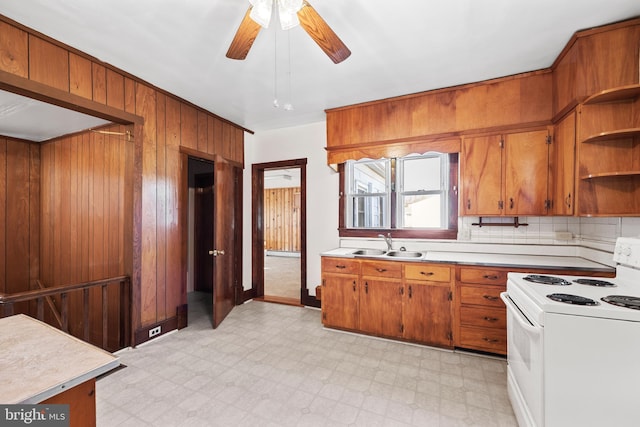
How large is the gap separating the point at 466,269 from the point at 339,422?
5.56 feet

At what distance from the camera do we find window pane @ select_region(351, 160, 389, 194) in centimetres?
373

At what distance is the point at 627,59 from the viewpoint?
1.92 metres

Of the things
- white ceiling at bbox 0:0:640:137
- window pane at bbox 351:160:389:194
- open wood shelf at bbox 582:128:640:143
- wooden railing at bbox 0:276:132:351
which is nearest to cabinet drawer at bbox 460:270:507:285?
open wood shelf at bbox 582:128:640:143

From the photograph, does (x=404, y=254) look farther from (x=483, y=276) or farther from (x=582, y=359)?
(x=582, y=359)

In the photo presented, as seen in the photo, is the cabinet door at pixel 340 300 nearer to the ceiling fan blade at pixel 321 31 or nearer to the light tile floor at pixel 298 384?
the light tile floor at pixel 298 384

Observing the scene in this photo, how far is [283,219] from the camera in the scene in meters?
9.62

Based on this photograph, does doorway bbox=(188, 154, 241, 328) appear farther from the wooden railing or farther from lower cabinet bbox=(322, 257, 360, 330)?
lower cabinet bbox=(322, 257, 360, 330)

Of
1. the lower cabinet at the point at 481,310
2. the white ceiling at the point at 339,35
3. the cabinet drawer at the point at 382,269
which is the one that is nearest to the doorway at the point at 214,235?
the white ceiling at the point at 339,35

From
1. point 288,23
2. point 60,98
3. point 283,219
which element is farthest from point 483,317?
point 283,219

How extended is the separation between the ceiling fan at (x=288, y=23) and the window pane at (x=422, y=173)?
1.97m

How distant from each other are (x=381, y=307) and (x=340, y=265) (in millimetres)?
619

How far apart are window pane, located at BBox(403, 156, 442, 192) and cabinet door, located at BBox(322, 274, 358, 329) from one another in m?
1.41

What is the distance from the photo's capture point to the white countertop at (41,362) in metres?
0.74

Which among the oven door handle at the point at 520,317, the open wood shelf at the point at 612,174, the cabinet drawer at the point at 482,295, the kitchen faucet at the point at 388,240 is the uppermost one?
the open wood shelf at the point at 612,174
